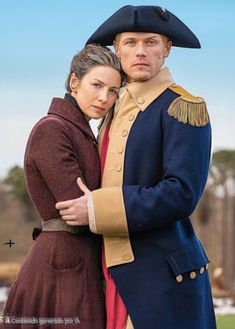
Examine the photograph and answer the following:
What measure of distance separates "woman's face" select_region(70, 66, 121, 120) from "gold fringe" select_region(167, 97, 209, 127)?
0.84 feet

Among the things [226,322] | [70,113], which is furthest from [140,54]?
[226,322]

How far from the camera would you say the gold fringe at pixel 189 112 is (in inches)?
138

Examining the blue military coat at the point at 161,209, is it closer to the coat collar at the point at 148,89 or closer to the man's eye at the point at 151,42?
the coat collar at the point at 148,89

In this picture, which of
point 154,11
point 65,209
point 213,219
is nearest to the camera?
point 65,209

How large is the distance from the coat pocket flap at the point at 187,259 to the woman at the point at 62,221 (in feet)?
1.03

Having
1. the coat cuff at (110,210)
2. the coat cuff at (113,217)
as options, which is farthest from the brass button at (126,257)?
the coat cuff at (110,210)

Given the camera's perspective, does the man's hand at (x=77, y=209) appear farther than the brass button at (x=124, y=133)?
No

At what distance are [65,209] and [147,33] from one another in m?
0.81

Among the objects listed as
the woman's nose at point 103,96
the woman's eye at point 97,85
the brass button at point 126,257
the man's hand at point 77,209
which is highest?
the woman's eye at point 97,85

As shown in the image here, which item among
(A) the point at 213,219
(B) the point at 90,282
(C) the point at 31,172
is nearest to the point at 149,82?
(C) the point at 31,172

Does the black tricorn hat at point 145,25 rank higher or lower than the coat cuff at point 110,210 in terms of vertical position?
higher

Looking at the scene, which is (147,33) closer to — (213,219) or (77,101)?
(77,101)

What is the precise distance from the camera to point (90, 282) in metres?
3.53

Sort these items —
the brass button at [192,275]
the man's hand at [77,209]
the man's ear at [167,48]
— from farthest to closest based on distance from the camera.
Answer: the man's ear at [167,48] < the brass button at [192,275] < the man's hand at [77,209]
